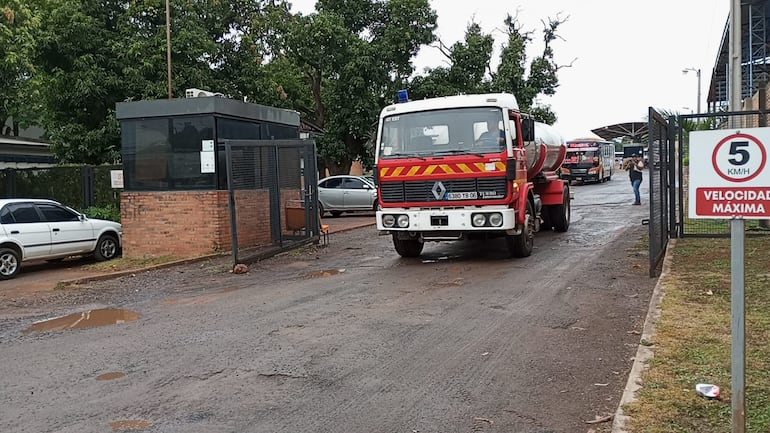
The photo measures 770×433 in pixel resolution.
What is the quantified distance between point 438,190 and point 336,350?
5.40 meters

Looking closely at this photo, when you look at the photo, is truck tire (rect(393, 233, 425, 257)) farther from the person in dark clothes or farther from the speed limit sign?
the person in dark clothes

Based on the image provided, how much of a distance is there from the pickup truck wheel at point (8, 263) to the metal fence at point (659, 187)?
36.6ft

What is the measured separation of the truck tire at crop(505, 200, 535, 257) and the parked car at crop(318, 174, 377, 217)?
40.2ft

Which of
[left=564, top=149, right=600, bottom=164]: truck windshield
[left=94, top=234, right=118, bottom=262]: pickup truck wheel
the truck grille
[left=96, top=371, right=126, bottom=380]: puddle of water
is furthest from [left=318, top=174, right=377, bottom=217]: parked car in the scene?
[left=564, top=149, right=600, bottom=164]: truck windshield

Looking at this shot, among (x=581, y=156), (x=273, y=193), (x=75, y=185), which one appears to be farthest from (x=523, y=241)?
(x=581, y=156)

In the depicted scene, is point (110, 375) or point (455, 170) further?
point (455, 170)

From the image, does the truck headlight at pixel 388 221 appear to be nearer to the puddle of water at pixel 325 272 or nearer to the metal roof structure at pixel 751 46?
the puddle of water at pixel 325 272

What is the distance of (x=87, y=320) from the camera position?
340 inches

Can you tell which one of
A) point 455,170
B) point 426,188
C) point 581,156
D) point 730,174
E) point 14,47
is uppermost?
→ point 14,47

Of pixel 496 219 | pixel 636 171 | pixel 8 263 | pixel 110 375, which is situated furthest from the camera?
pixel 636 171

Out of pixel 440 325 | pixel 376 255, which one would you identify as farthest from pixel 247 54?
pixel 440 325

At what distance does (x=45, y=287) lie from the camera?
11.7 meters

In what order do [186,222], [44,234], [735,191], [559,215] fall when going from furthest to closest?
[559,215], [186,222], [44,234], [735,191]

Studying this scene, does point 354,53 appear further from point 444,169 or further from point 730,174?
point 730,174
